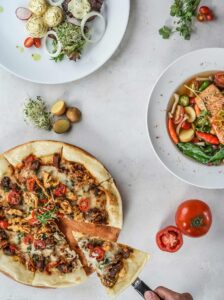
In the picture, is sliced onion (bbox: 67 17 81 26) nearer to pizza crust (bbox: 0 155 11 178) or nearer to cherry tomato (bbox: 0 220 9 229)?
pizza crust (bbox: 0 155 11 178)

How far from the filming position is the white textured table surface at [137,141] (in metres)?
5.69

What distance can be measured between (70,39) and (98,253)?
8.26 ft

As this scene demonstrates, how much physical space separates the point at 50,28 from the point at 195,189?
2.60 metres

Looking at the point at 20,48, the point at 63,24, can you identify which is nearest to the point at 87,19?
the point at 63,24

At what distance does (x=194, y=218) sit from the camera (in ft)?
17.8

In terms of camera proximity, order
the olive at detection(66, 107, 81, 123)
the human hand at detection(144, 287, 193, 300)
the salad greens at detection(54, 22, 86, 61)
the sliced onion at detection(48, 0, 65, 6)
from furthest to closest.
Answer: the olive at detection(66, 107, 81, 123)
the sliced onion at detection(48, 0, 65, 6)
the salad greens at detection(54, 22, 86, 61)
the human hand at detection(144, 287, 193, 300)

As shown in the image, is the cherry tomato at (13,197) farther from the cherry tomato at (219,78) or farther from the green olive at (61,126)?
the cherry tomato at (219,78)

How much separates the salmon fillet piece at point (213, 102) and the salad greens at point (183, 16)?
0.73 metres

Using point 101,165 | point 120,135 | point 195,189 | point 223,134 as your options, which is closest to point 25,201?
point 101,165

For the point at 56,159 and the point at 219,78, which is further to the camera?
the point at 56,159

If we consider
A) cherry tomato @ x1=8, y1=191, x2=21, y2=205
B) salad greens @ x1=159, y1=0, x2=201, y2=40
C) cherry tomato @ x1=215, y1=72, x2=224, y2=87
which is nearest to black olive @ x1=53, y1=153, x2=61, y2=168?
cherry tomato @ x1=8, y1=191, x2=21, y2=205

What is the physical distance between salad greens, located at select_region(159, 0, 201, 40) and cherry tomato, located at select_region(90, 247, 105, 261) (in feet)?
8.72

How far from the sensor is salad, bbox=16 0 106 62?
538 cm

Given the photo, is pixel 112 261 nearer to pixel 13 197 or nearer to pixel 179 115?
pixel 13 197
